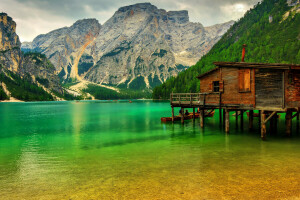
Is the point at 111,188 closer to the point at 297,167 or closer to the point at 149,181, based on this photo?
the point at 149,181

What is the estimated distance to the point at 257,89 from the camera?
25969 mm

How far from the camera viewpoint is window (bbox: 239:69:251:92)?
2675cm

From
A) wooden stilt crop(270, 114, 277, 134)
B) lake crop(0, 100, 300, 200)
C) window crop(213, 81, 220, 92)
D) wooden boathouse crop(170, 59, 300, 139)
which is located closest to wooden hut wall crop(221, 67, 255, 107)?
wooden boathouse crop(170, 59, 300, 139)

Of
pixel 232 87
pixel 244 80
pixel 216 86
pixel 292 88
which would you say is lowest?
pixel 292 88

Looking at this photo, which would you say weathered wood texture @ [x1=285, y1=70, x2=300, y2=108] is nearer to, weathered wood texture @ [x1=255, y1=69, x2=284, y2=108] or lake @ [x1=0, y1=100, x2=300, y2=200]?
weathered wood texture @ [x1=255, y1=69, x2=284, y2=108]

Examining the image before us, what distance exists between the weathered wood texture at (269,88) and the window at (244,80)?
1.03m

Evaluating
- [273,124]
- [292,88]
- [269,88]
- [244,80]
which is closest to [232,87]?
[244,80]

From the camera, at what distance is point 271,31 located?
652ft

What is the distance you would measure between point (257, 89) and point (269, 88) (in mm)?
1487

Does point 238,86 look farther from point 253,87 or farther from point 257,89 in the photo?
point 257,89

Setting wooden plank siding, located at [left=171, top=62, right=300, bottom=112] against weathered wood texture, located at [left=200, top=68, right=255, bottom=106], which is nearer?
wooden plank siding, located at [left=171, top=62, right=300, bottom=112]

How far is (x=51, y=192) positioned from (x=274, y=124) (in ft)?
110

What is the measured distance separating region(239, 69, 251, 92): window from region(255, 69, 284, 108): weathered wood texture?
3.39 feet

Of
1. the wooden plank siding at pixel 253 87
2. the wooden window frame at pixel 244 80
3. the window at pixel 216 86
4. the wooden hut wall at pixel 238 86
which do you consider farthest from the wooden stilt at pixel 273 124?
the window at pixel 216 86
